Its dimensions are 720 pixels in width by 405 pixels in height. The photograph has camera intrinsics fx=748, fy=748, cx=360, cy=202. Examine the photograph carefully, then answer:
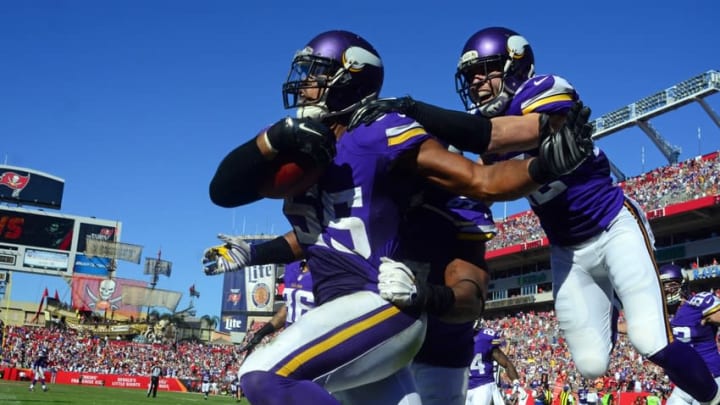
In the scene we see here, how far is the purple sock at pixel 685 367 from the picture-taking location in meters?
5.15

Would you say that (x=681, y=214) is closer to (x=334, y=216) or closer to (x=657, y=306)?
(x=657, y=306)

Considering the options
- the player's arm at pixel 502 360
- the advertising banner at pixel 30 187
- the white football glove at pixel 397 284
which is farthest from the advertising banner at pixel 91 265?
the white football glove at pixel 397 284

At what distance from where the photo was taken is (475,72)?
503 cm

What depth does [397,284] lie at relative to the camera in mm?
3090

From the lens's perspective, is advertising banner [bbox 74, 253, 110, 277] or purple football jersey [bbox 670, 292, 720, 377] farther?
advertising banner [bbox 74, 253, 110, 277]

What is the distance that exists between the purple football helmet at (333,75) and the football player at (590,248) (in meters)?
1.26

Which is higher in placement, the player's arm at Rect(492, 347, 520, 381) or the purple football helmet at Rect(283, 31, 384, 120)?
the purple football helmet at Rect(283, 31, 384, 120)

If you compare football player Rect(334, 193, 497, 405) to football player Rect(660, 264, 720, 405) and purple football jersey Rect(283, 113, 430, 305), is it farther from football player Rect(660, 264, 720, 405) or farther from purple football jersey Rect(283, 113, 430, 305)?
football player Rect(660, 264, 720, 405)

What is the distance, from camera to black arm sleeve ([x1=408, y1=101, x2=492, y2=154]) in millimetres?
3482

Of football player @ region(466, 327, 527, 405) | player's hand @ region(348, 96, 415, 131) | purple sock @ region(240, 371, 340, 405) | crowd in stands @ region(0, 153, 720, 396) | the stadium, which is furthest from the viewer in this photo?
Result: the stadium

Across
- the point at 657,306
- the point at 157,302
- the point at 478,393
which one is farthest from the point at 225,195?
the point at 157,302

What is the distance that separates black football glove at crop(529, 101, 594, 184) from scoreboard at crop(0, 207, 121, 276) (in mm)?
56706

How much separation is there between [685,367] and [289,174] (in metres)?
3.46

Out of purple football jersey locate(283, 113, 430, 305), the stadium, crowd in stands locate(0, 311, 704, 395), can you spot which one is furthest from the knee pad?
crowd in stands locate(0, 311, 704, 395)
